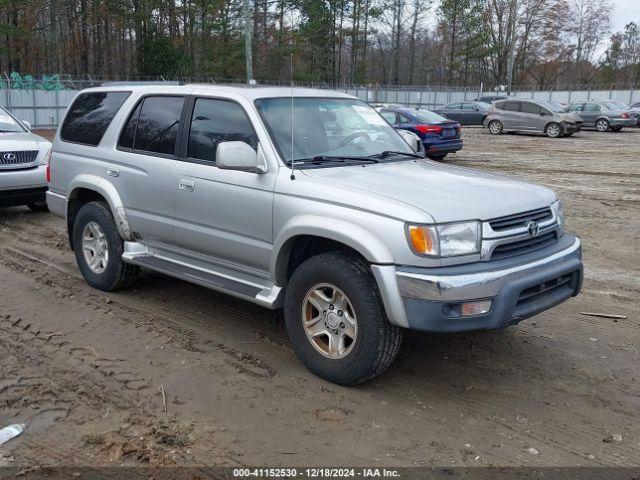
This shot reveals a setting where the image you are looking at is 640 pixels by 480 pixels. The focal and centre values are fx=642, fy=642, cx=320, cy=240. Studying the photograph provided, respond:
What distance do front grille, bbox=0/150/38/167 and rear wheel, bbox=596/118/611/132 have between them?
28337mm

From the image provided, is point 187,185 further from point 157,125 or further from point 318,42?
point 318,42

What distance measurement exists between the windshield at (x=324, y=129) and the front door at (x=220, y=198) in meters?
0.20

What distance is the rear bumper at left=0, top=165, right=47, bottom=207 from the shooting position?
30.5 feet

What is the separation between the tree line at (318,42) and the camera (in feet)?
162

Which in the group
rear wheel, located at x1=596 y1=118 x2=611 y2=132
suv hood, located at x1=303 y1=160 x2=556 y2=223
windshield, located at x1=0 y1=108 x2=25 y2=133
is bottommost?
suv hood, located at x1=303 y1=160 x2=556 y2=223

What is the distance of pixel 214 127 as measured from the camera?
5109 millimetres

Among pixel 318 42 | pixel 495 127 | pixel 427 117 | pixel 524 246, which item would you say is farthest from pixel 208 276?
pixel 318 42

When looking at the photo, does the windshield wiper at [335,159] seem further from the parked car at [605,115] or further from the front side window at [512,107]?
the parked car at [605,115]

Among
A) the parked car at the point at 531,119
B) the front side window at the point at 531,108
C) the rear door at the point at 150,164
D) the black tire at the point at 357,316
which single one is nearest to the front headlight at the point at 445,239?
the black tire at the point at 357,316

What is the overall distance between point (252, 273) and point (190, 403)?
1095 millimetres

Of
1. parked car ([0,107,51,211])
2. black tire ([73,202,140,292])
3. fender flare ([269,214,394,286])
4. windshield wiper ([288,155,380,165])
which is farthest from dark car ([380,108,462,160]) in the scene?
fender flare ([269,214,394,286])

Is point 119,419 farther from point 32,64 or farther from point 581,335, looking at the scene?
point 32,64

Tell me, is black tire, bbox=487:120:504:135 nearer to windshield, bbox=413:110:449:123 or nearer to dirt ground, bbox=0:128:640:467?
windshield, bbox=413:110:449:123

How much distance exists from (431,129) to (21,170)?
1068cm
